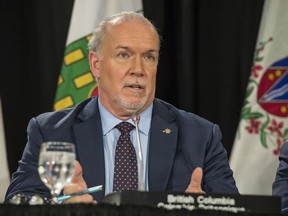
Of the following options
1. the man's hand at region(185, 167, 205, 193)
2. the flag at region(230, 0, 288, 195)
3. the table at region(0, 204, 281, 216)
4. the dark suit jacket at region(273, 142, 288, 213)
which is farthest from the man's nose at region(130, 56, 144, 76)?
the table at region(0, 204, 281, 216)

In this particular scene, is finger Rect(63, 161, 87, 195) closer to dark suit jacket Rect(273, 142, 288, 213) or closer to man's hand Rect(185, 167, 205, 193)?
man's hand Rect(185, 167, 205, 193)

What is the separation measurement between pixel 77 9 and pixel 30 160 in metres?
1.48

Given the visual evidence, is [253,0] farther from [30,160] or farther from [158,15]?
[30,160]

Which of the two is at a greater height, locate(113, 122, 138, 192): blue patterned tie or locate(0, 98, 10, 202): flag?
locate(113, 122, 138, 192): blue patterned tie

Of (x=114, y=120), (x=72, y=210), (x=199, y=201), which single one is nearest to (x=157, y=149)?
(x=114, y=120)

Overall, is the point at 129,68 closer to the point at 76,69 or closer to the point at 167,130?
the point at 167,130

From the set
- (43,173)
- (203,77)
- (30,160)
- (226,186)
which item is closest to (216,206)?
(43,173)

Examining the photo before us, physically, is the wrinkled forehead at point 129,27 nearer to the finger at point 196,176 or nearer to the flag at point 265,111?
the finger at point 196,176

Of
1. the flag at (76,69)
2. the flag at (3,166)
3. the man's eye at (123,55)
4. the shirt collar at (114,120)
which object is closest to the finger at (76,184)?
the shirt collar at (114,120)

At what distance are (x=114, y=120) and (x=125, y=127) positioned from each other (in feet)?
0.35

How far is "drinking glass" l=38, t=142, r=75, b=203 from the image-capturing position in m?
2.25

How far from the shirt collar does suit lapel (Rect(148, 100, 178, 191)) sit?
3cm

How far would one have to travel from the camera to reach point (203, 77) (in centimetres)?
489

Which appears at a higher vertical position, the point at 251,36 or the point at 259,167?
the point at 251,36
